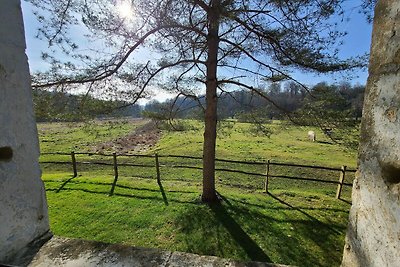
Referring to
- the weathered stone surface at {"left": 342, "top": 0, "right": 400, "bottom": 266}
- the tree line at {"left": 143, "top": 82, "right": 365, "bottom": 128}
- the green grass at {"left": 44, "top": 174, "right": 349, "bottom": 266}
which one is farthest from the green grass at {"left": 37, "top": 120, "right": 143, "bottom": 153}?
the weathered stone surface at {"left": 342, "top": 0, "right": 400, "bottom": 266}

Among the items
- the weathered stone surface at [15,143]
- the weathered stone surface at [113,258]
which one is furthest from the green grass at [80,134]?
the weathered stone surface at [113,258]

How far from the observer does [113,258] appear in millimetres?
1220

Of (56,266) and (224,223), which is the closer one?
(56,266)

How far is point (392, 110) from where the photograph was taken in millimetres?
793

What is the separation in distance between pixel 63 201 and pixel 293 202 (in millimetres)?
6011

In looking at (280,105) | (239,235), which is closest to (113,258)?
(239,235)

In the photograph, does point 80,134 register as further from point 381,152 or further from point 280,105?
point 381,152

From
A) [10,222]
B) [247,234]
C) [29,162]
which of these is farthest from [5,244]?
[247,234]

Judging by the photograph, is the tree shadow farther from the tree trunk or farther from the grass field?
the tree trunk

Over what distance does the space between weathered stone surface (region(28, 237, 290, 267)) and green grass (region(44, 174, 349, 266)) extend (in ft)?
9.93

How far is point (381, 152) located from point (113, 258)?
1.32 m

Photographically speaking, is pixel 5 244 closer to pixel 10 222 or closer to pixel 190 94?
pixel 10 222

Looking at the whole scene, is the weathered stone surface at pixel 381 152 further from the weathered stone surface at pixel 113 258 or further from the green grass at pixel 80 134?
the green grass at pixel 80 134

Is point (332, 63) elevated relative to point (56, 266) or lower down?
elevated
